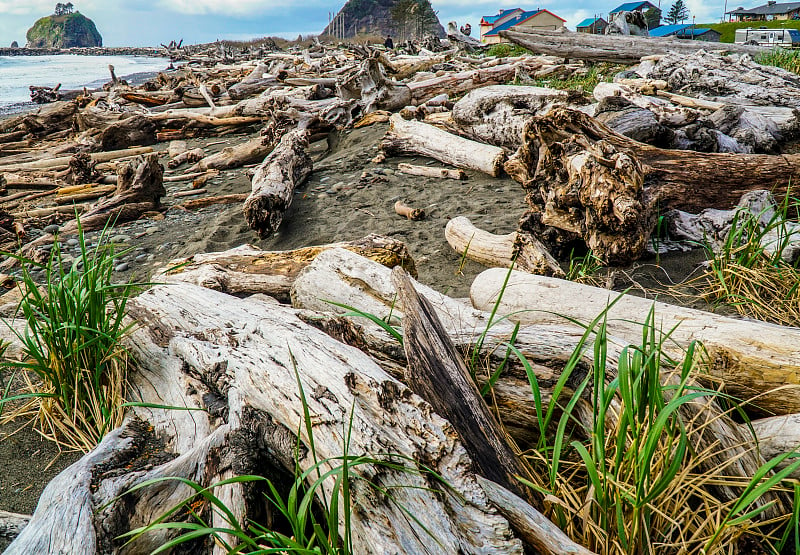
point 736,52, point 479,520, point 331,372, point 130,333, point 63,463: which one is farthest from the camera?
point 736,52

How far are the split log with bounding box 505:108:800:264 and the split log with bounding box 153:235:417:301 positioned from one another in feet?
4.95

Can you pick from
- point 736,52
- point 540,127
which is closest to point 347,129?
point 540,127

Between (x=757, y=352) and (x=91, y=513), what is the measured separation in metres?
2.67

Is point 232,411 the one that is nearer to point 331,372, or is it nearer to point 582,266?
point 331,372

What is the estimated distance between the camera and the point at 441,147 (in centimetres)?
720

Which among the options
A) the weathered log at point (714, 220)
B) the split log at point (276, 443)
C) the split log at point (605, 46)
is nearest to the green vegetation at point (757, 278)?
the weathered log at point (714, 220)

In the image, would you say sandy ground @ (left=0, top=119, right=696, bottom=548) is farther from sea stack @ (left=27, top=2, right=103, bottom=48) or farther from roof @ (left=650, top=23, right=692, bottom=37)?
sea stack @ (left=27, top=2, right=103, bottom=48)

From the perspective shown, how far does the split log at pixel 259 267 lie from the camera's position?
3396mm

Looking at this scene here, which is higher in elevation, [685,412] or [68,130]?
[68,130]

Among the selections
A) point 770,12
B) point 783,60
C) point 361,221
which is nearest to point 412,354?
point 361,221

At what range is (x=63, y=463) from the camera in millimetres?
2412

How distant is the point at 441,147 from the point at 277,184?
2.44 metres

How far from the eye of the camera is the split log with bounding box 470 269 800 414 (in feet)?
7.14

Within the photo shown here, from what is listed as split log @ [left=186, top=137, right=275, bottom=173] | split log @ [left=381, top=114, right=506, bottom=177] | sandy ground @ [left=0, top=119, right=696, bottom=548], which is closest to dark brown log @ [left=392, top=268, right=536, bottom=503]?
sandy ground @ [left=0, top=119, right=696, bottom=548]
